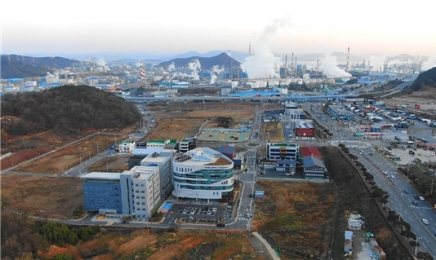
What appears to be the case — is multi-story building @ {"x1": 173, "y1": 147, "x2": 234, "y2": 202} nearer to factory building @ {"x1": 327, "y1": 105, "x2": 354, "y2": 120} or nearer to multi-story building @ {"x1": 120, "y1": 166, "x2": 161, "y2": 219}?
multi-story building @ {"x1": 120, "y1": 166, "x2": 161, "y2": 219}

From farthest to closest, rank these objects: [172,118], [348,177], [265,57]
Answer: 1. [265,57]
2. [172,118]
3. [348,177]

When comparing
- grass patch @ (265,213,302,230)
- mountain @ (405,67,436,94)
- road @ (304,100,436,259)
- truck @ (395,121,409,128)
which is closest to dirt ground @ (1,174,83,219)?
grass patch @ (265,213,302,230)

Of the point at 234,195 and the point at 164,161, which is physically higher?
the point at 164,161

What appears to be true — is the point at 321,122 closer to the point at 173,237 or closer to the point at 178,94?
the point at 173,237

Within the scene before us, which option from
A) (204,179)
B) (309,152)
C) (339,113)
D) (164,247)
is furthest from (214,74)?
(164,247)

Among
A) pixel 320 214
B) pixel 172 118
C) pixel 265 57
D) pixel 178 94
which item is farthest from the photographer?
pixel 265 57

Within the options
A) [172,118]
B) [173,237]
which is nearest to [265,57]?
[172,118]
